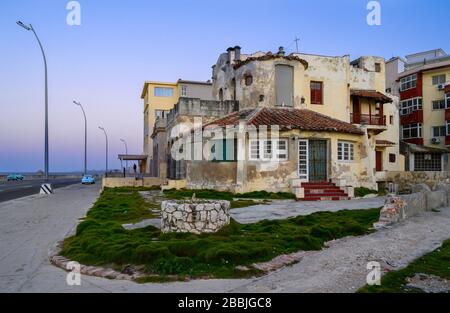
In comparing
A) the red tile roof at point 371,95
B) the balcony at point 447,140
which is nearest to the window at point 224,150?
the red tile roof at point 371,95

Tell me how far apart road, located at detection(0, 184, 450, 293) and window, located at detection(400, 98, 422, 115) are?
34013 mm

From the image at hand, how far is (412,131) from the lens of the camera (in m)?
44.4

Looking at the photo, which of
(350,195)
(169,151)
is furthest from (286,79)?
(169,151)

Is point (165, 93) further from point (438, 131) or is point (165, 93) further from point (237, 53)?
point (438, 131)

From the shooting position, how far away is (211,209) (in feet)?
33.8

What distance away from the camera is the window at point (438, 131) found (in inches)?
1621

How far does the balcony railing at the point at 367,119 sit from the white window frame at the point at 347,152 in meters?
8.55

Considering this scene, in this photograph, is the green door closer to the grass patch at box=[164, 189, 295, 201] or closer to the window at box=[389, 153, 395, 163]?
the grass patch at box=[164, 189, 295, 201]

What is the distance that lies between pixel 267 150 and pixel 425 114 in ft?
94.6

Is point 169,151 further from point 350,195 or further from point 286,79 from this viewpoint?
point 350,195

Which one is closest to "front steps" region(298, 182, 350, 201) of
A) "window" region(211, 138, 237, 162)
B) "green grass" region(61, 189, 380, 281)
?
"window" region(211, 138, 237, 162)

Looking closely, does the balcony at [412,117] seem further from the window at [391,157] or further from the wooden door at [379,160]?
the wooden door at [379,160]

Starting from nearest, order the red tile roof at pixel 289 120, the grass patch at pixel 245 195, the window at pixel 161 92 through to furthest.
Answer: the grass patch at pixel 245 195
the red tile roof at pixel 289 120
the window at pixel 161 92

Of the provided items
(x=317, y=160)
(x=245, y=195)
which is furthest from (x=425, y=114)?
(x=245, y=195)
